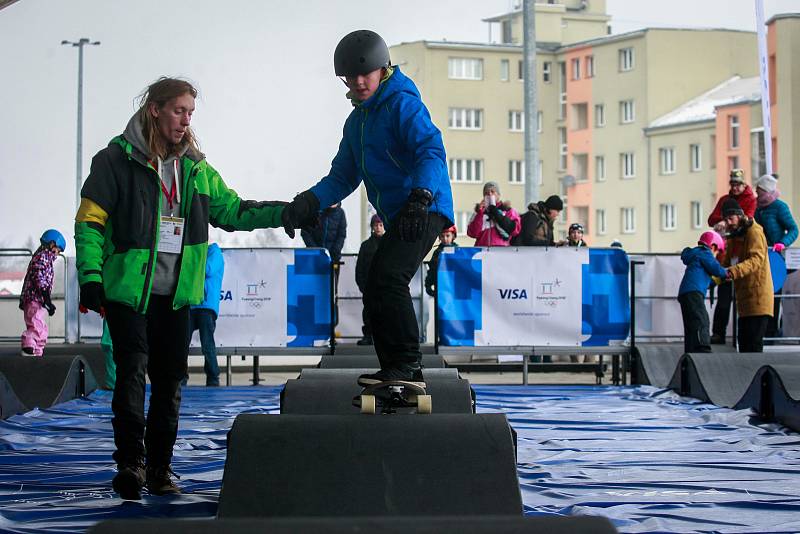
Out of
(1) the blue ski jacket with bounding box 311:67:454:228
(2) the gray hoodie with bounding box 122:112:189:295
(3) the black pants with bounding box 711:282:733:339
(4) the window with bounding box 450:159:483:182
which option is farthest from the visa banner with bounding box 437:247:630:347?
(4) the window with bounding box 450:159:483:182

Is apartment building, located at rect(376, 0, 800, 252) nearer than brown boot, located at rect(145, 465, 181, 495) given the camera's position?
No

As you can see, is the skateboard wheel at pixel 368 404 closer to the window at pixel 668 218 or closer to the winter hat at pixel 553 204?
the winter hat at pixel 553 204

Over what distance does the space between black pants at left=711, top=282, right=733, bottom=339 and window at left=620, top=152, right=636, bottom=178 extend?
212 feet

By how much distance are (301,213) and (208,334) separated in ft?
24.9

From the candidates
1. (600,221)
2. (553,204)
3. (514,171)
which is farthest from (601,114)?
(553,204)

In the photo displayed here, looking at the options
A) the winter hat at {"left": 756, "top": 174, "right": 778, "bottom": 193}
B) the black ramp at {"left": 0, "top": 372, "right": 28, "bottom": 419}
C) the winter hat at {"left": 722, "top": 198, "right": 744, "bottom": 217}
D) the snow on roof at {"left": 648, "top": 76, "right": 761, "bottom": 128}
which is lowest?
the black ramp at {"left": 0, "top": 372, "right": 28, "bottom": 419}

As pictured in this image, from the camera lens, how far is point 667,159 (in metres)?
76.4

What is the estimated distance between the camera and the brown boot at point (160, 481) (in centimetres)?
652

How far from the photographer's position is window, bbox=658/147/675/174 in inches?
2995

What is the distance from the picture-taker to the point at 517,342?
14570 millimetres

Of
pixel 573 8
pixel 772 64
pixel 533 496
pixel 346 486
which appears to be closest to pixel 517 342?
pixel 533 496

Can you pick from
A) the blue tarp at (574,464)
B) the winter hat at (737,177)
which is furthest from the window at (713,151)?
the blue tarp at (574,464)

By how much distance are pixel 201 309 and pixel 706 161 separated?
205 feet

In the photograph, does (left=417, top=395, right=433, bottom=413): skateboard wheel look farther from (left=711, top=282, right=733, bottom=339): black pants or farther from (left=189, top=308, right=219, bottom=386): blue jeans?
(left=711, top=282, right=733, bottom=339): black pants
